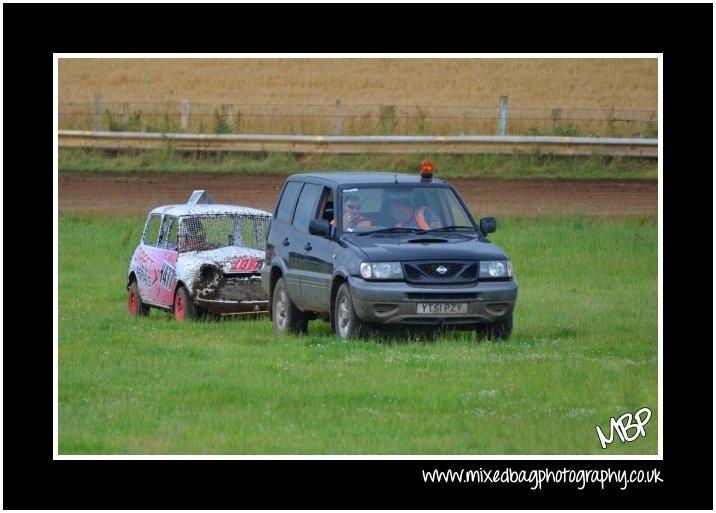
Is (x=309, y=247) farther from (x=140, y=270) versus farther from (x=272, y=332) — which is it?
(x=140, y=270)

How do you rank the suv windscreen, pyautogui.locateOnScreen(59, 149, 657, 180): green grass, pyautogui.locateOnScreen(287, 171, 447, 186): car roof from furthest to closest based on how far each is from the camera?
pyautogui.locateOnScreen(59, 149, 657, 180): green grass < pyautogui.locateOnScreen(287, 171, 447, 186): car roof < the suv windscreen

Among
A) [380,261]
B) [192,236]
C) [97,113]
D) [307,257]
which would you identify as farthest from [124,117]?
[380,261]

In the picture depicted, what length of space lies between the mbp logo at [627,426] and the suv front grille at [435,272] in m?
3.79

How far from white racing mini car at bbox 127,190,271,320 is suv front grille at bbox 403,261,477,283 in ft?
10.5

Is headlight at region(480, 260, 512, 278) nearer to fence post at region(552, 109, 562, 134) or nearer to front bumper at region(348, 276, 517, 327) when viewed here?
front bumper at region(348, 276, 517, 327)

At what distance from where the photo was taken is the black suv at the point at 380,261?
46.8 feet

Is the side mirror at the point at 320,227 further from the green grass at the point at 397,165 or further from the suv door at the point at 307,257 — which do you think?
the green grass at the point at 397,165

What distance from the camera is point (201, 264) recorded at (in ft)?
55.0

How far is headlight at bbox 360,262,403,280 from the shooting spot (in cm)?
1427

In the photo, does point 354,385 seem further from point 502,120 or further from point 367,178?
point 502,120

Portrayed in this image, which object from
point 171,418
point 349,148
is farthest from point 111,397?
point 349,148

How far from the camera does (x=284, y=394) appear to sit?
11688 mm

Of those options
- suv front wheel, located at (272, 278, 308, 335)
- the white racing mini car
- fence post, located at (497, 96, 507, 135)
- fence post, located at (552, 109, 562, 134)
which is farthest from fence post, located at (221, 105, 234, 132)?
suv front wheel, located at (272, 278, 308, 335)

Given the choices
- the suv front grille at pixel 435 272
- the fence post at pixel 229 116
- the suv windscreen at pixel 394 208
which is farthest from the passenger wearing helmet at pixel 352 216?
the fence post at pixel 229 116
